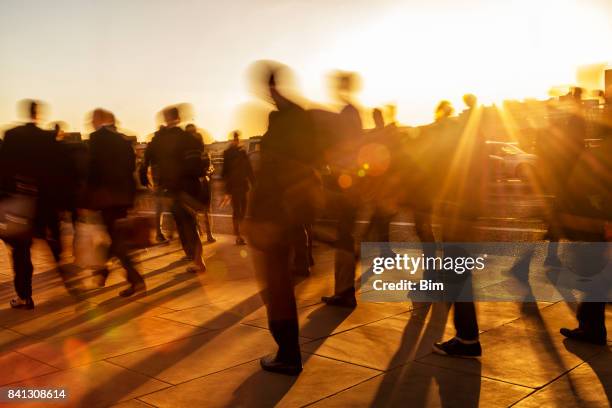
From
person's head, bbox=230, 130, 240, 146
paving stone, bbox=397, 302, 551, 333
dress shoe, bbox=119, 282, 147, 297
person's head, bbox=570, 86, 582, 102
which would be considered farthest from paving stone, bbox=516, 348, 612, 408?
person's head, bbox=230, 130, 240, 146

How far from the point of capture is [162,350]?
189 inches

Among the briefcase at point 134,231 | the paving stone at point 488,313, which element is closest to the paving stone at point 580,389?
the paving stone at point 488,313

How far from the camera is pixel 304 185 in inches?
169

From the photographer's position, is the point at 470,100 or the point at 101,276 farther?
the point at 101,276

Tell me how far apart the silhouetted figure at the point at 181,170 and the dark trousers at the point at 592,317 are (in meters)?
4.56

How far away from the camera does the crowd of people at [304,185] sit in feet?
14.1

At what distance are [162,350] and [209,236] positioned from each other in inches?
257

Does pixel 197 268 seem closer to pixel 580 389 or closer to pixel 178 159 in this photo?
pixel 178 159

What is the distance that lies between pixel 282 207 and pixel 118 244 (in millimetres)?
3130

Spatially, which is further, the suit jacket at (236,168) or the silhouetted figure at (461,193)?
the suit jacket at (236,168)

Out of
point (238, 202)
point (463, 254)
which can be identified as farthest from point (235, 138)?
point (463, 254)

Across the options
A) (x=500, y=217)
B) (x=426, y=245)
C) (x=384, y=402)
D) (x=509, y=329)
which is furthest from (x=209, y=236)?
(x=384, y=402)

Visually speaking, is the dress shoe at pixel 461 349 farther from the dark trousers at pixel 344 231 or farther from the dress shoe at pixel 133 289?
the dress shoe at pixel 133 289

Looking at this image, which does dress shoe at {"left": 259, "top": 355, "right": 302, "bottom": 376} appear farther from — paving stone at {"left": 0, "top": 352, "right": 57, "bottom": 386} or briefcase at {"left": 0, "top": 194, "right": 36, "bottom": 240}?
briefcase at {"left": 0, "top": 194, "right": 36, "bottom": 240}
